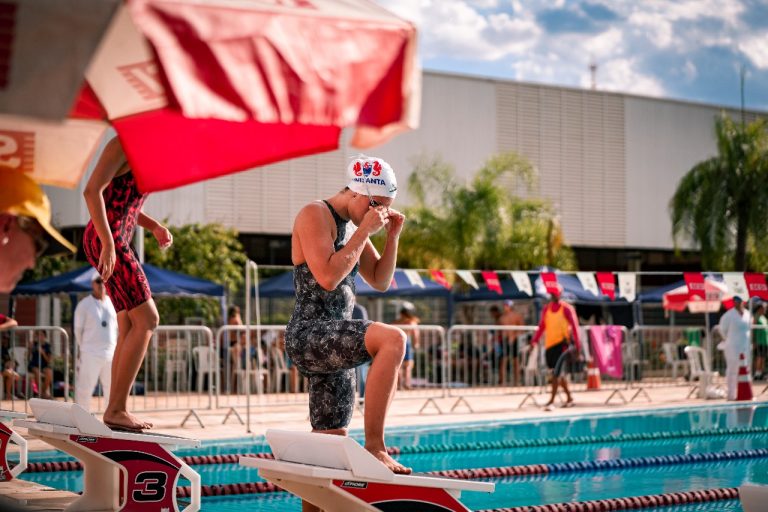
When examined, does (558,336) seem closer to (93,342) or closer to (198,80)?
(93,342)

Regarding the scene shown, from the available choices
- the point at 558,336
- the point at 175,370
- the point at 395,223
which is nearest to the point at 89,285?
the point at 175,370

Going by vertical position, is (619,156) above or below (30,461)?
above

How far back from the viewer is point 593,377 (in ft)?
68.8

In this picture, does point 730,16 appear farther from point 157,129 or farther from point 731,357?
point 157,129

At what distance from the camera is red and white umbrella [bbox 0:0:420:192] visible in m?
2.89

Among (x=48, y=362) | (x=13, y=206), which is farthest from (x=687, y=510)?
(x=48, y=362)

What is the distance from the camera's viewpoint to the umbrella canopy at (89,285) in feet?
63.5

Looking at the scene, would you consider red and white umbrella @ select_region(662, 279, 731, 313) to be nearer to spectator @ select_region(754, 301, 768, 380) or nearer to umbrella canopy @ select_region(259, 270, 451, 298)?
spectator @ select_region(754, 301, 768, 380)

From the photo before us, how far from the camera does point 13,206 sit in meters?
3.34

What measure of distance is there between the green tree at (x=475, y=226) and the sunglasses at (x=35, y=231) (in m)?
26.4

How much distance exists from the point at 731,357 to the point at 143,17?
17.2m

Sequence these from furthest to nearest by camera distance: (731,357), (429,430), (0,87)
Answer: (731,357) → (429,430) → (0,87)

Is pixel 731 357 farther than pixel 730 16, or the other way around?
pixel 730 16

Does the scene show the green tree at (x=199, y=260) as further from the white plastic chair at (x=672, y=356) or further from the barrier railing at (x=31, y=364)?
the white plastic chair at (x=672, y=356)
